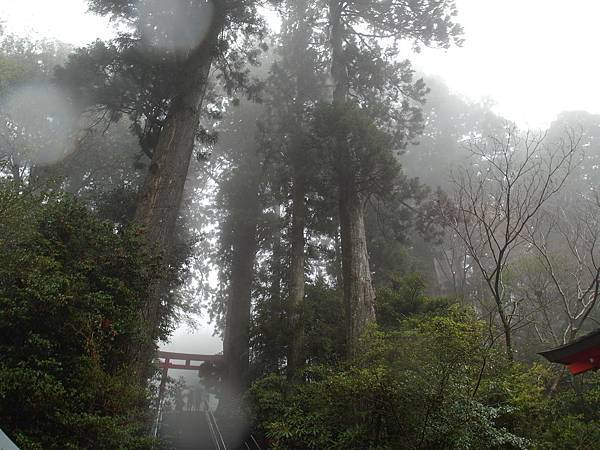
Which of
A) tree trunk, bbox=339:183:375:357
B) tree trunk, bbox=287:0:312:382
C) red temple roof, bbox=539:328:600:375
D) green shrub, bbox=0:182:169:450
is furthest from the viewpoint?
tree trunk, bbox=287:0:312:382

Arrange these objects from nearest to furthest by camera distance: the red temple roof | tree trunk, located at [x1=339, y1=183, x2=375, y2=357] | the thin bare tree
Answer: the red temple roof < the thin bare tree < tree trunk, located at [x1=339, y1=183, x2=375, y2=357]

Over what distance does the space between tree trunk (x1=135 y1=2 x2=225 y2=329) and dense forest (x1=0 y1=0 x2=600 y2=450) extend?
0.13ft

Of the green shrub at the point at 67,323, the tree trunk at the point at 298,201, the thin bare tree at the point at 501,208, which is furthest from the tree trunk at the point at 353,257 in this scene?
the green shrub at the point at 67,323

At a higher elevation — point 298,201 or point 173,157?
point 298,201

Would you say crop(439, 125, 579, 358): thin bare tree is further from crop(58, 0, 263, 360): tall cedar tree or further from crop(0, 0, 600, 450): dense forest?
crop(58, 0, 263, 360): tall cedar tree

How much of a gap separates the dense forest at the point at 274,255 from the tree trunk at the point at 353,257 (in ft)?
0.14

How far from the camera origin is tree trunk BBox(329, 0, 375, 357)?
7320 mm

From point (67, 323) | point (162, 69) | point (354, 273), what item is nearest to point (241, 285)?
point (354, 273)

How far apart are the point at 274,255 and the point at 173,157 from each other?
7499mm

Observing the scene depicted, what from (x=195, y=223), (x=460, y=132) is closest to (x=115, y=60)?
(x=195, y=223)

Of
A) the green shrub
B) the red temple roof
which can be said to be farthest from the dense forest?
the red temple roof

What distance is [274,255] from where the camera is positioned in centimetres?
1412

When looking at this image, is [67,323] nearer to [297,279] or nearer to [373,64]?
[297,279]

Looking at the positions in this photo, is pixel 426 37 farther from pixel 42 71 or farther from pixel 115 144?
pixel 42 71
